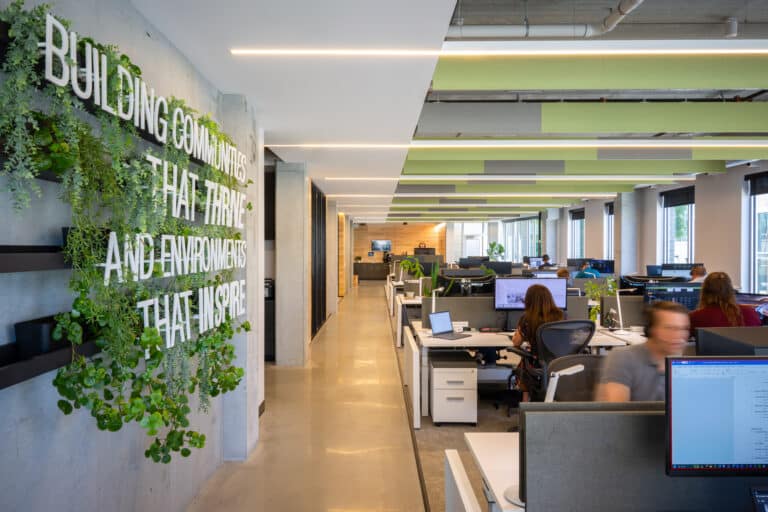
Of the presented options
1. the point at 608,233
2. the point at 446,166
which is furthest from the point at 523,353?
the point at 608,233

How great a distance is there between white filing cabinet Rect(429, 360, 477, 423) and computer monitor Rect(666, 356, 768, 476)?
3.42 m

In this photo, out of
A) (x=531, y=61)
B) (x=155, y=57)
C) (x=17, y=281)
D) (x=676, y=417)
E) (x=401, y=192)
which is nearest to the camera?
(x=676, y=417)

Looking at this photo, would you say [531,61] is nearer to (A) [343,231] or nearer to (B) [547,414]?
(B) [547,414]

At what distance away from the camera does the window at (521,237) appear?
2412 cm

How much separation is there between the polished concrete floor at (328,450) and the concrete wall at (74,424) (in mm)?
406

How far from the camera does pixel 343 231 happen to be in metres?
17.2

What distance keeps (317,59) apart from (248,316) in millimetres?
2120

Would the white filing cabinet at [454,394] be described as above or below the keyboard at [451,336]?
below

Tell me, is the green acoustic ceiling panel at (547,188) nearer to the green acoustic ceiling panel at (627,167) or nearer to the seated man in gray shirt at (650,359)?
the green acoustic ceiling panel at (627,167)

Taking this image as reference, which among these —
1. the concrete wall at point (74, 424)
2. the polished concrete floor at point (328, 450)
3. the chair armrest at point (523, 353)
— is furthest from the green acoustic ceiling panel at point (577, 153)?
the concrete wall at point (74, 424)

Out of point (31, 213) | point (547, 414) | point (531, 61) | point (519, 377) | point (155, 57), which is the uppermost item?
point (531, 61)

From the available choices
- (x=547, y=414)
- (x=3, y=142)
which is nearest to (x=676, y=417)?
(x=547, y=414)

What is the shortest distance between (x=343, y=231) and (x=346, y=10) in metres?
14.7

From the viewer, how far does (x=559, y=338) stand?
4254mm
